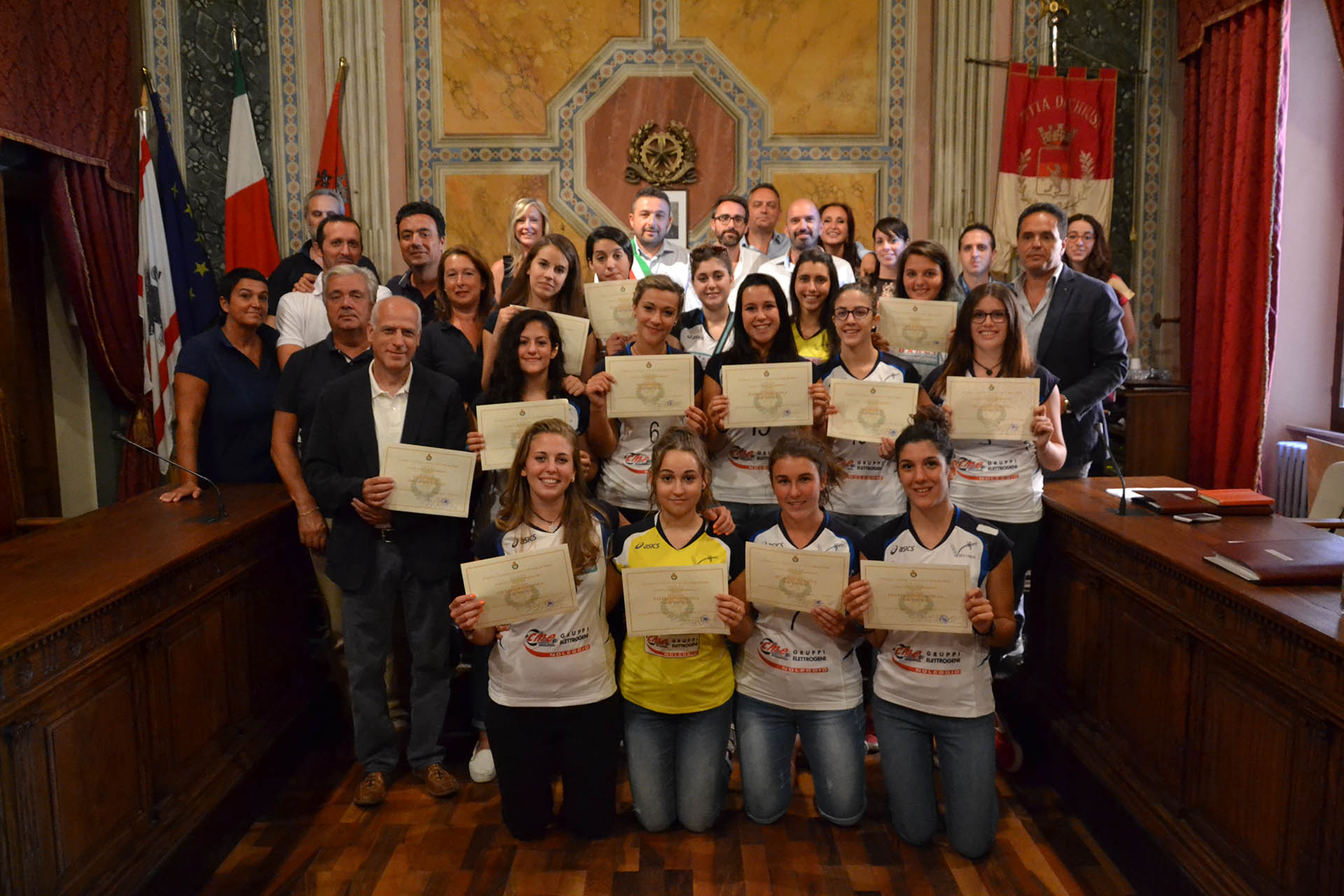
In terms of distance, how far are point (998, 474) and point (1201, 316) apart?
3.55m

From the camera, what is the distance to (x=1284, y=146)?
5.33 metres

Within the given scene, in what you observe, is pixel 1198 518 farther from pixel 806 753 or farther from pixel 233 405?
pixel 233 405

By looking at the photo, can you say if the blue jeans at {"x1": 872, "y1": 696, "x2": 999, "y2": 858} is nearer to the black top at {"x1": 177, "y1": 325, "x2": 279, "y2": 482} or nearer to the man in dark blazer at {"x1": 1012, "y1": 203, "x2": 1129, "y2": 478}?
the man in dark blazer at {"x1": 1012, "y1": 203, "x2": 1129, "y2": 478}

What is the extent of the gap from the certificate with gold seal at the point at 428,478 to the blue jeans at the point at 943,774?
136 cm

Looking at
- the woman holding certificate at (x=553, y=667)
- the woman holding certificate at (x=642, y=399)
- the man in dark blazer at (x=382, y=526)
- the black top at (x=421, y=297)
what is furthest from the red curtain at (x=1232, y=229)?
the man in dark blazer at (x=382, y=526)

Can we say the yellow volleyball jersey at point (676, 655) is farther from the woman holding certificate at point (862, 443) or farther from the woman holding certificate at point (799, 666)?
the woman holding certificate at point (862, 443)

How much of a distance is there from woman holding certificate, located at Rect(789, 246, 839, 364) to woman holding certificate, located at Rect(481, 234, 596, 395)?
0.71 meters

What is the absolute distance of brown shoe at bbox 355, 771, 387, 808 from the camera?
3.03m

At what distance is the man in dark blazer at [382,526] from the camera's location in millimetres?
2941

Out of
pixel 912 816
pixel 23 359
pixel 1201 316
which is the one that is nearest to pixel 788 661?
pixel 912 816

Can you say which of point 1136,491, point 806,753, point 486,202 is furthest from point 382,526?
point 486,202

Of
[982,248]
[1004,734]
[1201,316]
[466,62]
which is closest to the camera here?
[1004,734]

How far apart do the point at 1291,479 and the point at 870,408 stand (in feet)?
12.2

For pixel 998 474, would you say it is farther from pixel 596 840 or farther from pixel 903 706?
pixel 596 840
